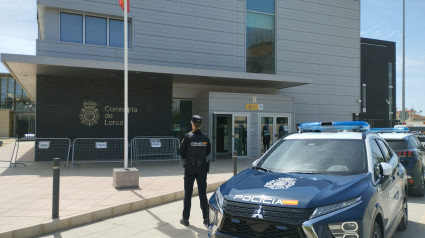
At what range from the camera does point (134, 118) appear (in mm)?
14648

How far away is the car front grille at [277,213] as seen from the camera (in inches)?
120

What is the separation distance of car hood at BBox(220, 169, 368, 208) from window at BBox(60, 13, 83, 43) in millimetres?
13207

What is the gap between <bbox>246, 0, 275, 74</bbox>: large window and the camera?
18.5 m

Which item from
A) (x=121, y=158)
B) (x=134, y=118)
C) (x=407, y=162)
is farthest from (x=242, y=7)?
(x=407, y=162)

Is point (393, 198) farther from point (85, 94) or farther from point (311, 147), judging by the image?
point (85, 94)

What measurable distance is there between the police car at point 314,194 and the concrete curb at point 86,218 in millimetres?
3142

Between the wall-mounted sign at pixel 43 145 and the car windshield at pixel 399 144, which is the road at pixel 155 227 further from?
the wall-mounted sign at pixel 43 145

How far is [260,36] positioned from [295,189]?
16688mm

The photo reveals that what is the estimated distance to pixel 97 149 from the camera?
13516 millimetres

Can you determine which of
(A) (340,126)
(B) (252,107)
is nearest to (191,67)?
(B) (252,107)

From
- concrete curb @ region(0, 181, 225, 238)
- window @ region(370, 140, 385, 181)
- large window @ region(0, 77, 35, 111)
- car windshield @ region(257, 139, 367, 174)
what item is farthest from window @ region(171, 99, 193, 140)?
large window @ region(0, 77, 35, 111)

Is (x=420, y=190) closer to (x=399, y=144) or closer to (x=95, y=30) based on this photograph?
(x=399, y=144)

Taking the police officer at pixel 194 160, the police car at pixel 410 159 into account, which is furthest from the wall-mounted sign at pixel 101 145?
the police car at pixel 410 159

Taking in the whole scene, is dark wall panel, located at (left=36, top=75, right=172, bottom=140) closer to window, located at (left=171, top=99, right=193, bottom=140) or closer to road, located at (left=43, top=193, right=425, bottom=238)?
window, located at (left=171, top=99, right=193, bottom=140)
